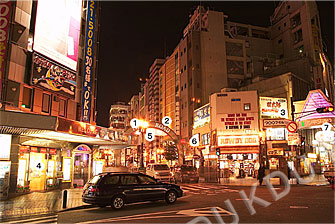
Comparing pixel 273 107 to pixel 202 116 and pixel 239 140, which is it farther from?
pixel 202 116

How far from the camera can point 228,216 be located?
10.6 metres

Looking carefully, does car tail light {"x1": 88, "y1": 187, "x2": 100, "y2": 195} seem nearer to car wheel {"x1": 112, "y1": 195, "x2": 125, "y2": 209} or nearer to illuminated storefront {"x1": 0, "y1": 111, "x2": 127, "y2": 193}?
car wheel {"x1": 112, "y1": 195, "x2": 125, "y2": 209}

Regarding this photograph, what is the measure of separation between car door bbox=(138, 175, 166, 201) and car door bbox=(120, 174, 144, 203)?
242mm

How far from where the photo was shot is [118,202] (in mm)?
13203

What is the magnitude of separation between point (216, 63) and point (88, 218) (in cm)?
5454

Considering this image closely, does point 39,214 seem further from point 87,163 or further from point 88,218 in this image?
point 87,163

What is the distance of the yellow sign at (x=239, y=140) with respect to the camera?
36969 mm

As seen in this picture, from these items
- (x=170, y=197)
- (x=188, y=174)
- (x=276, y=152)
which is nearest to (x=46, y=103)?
(x=170, y=197)

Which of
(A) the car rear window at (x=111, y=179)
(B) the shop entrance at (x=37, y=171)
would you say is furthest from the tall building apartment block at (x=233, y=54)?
(A) the car rear window at (x=111, y=179)

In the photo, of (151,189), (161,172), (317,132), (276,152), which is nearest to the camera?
(151,189)

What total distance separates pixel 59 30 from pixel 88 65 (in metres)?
4.54

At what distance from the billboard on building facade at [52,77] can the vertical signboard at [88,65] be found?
6.01 ft

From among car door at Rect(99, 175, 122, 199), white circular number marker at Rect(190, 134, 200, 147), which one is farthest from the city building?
white circular number marker at Rect(190, 134, 200, 147)

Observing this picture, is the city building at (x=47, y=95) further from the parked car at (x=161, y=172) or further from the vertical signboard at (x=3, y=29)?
the parked car at (x=161, y=172)
